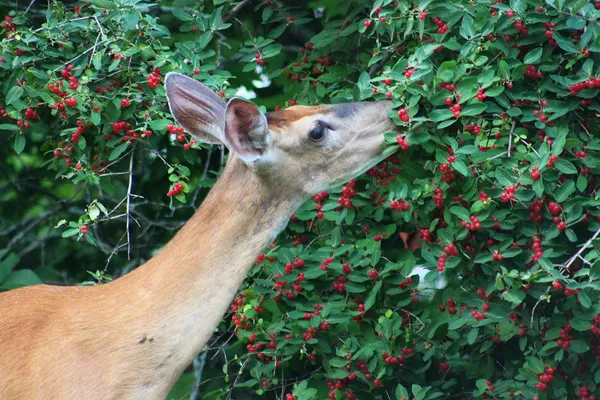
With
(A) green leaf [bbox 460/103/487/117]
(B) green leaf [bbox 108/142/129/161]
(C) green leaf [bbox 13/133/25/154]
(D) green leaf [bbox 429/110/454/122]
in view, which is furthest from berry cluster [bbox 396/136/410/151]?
(C) green leaf [bbox 13/133/25/154]

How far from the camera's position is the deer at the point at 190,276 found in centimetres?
418

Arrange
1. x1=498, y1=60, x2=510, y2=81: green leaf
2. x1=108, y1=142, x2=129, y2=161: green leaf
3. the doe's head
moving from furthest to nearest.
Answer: x1=108, y1=142, x2=129, y2=161: green leaf < x1=498, y1=60, x2=510, y2=81: green leaf < the doe's head

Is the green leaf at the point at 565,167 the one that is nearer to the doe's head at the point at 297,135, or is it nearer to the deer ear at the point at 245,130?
the doe's head at the point at 297,135

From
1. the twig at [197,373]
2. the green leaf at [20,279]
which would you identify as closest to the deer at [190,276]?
the twig at [197,373]

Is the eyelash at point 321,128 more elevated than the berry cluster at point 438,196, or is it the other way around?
the eyelash at point 321,128

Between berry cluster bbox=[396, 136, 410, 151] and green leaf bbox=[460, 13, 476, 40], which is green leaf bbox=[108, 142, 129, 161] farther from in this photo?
green leaf bbox=[460, 13, 476, 40]

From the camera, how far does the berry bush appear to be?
179 inches

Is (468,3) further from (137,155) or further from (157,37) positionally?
(137,155)

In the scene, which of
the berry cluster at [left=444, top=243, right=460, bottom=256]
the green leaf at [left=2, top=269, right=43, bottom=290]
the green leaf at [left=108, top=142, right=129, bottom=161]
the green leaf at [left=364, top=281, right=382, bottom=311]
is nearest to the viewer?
the berry cluster at [left=444, top=243, right=460, bottom=256]

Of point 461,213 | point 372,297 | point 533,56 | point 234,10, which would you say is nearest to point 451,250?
point 461,213

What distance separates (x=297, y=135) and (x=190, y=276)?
68 cm

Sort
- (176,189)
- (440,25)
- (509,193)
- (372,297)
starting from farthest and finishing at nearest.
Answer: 1. (176,189)
2. (372,297)
3. (440,25)
4. (509,193)

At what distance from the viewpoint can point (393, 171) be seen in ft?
16.8

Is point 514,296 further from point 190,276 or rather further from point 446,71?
point 190,276
